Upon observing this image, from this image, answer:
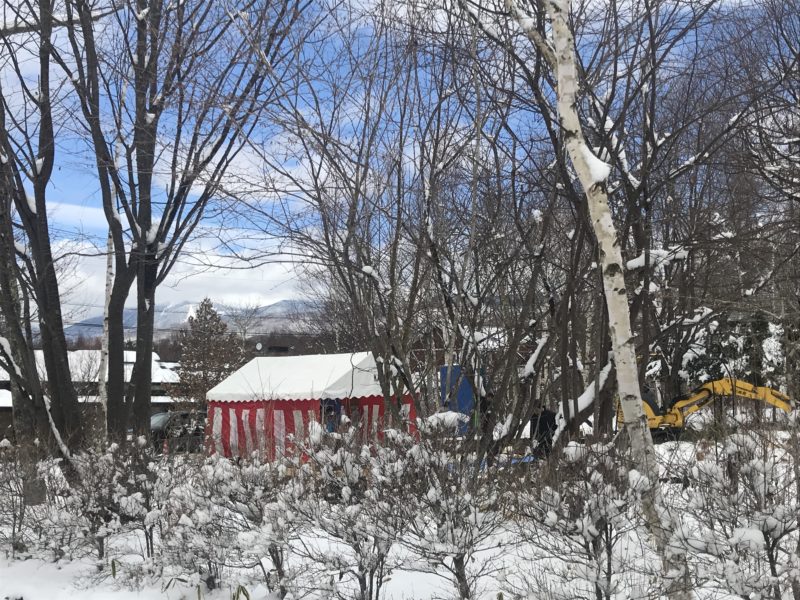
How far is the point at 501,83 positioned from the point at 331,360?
1035 centimetres

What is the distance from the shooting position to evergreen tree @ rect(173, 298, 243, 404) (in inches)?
1533

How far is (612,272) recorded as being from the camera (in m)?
4.92

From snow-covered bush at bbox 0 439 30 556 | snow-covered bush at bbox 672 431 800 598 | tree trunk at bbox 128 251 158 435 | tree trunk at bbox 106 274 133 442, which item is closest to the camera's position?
snow-covered bush at bbox 672 431 800 598

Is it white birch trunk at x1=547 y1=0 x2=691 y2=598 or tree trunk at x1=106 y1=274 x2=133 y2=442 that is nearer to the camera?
white birch trunk at x1=547 y1=0 x2=691 y2=598

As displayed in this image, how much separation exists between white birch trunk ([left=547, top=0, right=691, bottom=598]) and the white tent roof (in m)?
10.5

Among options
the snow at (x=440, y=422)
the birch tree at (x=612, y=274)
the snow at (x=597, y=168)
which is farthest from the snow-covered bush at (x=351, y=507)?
the snow at (x=597, y=168)

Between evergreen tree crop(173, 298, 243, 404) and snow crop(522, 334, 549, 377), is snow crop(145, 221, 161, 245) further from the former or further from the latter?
evergreen tree crop(173, 298, 243, 404)

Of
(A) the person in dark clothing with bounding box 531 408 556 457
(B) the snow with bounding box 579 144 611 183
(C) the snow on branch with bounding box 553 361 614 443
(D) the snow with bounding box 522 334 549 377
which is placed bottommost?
(A) the person in dark clothing with bounding box 531 408 556 457

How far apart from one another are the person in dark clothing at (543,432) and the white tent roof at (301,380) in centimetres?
669

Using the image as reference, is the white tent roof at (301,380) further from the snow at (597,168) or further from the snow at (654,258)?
the snow at (597,168)

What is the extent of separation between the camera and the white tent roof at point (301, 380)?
51.8ft

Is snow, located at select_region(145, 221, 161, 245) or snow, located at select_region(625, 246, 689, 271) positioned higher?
snow, located at select_region(145, 221, 161, 245)

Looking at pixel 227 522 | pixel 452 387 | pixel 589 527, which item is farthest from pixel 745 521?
pixel 452 387

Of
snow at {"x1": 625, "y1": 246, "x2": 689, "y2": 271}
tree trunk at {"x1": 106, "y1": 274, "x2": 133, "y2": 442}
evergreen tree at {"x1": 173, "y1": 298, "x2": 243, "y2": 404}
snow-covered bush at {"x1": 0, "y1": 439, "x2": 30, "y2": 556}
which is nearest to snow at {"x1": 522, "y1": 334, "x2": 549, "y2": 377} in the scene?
snow at {"x1": 625, "y1": 246, "x2": 689, "y2": 271}
